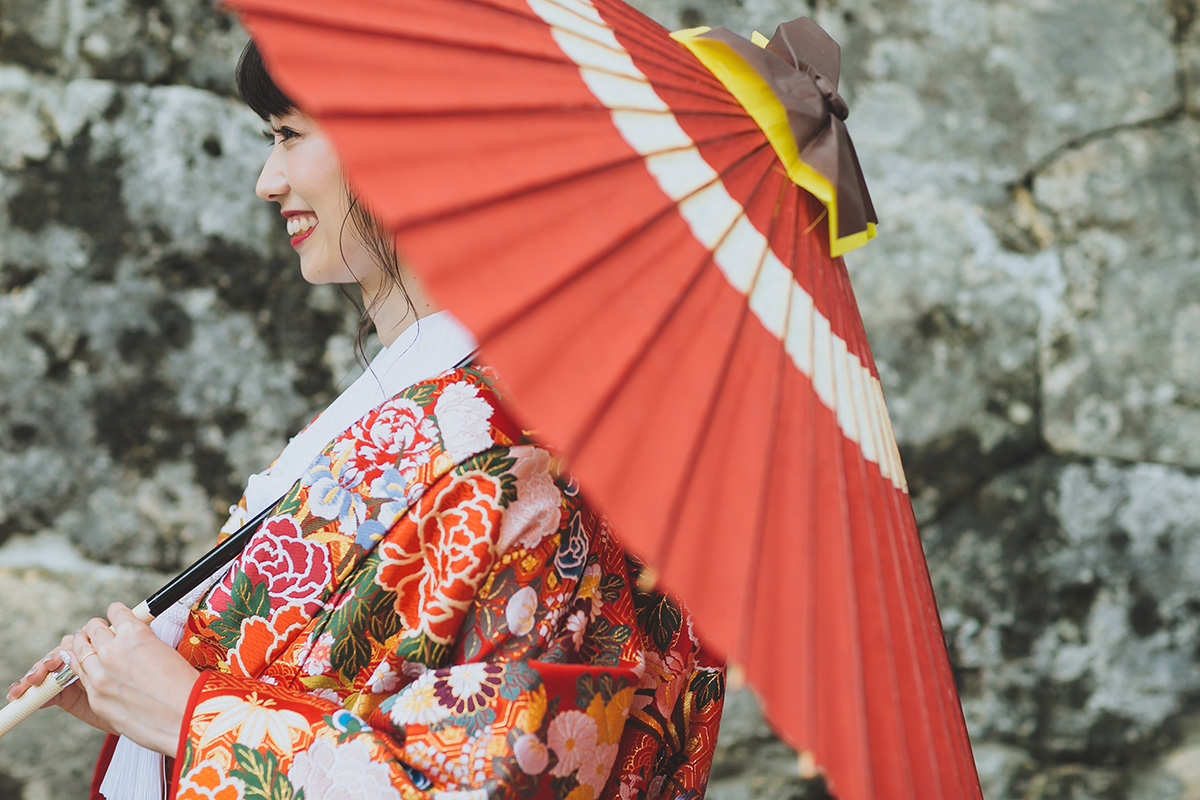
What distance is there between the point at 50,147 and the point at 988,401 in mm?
1867

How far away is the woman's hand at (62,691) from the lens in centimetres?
84

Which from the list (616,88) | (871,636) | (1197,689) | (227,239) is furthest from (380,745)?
(1197,689)

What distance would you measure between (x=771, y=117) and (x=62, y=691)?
0.91 meters

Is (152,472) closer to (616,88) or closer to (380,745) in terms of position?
(380,745)

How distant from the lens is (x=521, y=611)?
0.73 meters

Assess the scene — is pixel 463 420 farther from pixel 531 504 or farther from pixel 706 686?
pixel 706 686

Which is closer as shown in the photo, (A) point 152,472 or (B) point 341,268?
(B) point 341,268

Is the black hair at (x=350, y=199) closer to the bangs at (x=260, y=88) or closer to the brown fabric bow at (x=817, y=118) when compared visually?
the bangs at (x=260, y=88)

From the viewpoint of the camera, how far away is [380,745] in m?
0.69

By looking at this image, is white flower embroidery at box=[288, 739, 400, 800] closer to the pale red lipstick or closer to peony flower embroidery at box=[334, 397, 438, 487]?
peony flower embroidery at box=[334, 397, 438, 487]

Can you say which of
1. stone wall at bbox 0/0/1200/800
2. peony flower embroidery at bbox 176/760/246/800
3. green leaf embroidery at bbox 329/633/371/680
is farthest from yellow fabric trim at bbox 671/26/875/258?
stone wall at bbox 0/0/1200/800

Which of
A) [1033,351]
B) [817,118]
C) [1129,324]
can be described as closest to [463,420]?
[817,118]

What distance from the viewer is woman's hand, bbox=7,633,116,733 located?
0.84 metres

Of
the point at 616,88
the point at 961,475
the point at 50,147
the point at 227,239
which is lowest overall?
the point at 961,475
